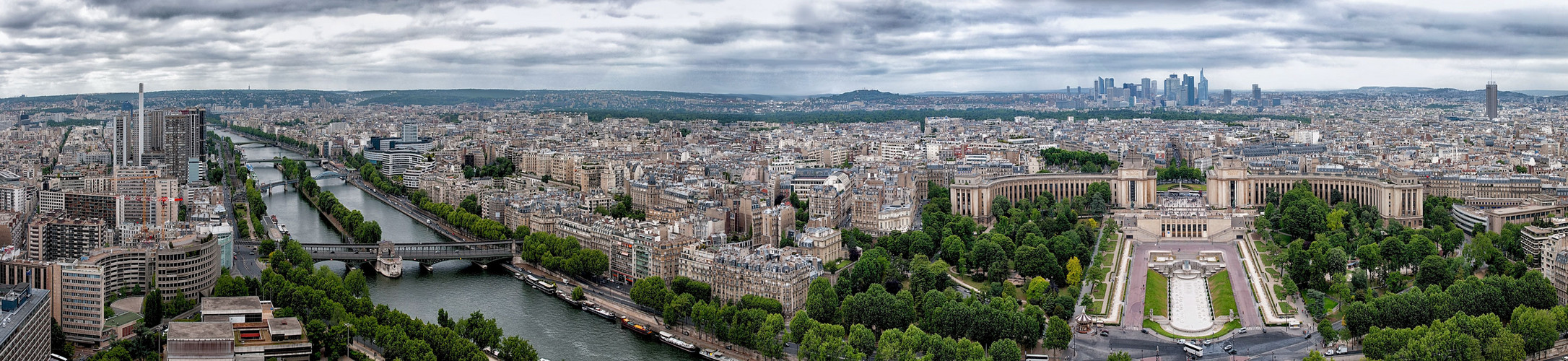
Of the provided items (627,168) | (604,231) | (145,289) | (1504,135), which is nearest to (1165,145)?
(1504,135)

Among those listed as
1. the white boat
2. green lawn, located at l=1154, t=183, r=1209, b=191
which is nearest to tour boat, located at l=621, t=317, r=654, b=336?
the white boat

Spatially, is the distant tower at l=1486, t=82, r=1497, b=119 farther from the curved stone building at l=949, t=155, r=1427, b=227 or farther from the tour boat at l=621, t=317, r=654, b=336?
the tour boat at l=621, t=317, r=654, b=336

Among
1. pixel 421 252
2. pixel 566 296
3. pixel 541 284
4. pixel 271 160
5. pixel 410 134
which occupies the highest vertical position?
pixel 410 134

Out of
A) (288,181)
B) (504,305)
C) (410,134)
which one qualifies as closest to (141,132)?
(288,181)

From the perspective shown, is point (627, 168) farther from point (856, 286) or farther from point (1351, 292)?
point (1351, 292)

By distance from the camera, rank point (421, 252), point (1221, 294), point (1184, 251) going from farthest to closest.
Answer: point (421, 252)
point (1184, 251)
point (1221, 294)

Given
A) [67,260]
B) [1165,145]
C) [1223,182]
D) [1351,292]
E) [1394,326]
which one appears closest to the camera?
[1394,326]

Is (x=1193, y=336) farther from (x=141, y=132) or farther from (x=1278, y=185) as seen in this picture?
(x=141, y=132)
